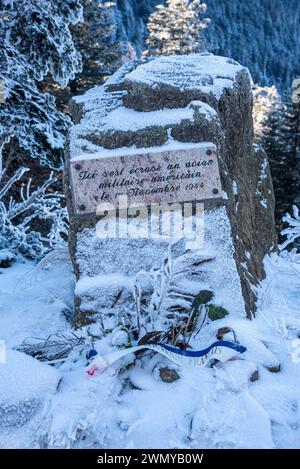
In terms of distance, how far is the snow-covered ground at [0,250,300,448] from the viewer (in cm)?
185

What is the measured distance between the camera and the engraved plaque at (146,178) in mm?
2848

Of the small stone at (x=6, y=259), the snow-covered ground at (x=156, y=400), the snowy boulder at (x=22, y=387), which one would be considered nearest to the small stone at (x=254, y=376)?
the snow-covered ground at (x=156, y=400)

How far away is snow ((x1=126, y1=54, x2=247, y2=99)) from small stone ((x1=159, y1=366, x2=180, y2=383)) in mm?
1930

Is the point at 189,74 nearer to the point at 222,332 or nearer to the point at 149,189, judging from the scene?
the point at 149,189

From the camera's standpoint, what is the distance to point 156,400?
2.05 m

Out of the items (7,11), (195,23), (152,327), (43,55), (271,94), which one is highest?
(7,11)

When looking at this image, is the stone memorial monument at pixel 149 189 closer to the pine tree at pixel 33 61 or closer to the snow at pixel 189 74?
the snow at pixel 189 74

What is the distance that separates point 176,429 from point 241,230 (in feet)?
5.53

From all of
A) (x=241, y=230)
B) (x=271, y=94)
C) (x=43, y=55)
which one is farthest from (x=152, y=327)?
(x=271, y=94)

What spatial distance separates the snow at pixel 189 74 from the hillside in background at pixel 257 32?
57203mm

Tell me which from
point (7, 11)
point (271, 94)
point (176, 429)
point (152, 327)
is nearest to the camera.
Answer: point (176, 429)
